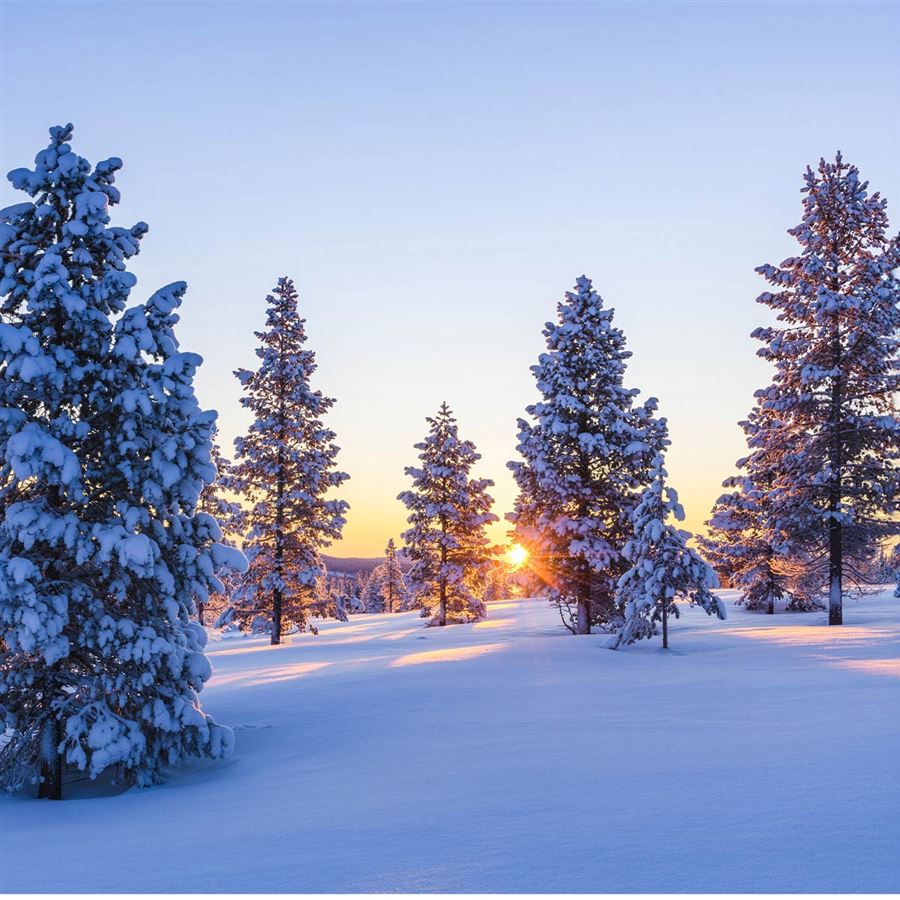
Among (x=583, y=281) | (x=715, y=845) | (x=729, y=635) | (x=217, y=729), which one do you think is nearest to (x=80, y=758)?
(x=217, y=729)

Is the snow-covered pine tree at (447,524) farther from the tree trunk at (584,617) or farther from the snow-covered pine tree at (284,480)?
the tree trunk at (584,617)

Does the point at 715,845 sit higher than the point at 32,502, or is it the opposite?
the point at 32,502

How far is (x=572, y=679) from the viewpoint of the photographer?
13125mm

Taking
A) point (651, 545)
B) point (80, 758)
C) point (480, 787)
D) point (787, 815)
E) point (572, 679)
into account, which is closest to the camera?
point (787, 815)

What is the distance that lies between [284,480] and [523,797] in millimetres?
24513

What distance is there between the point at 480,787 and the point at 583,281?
22130 mm

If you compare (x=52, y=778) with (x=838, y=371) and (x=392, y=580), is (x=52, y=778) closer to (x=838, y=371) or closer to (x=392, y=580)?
(x=838, y=371)

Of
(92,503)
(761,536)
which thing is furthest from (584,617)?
(92,503)

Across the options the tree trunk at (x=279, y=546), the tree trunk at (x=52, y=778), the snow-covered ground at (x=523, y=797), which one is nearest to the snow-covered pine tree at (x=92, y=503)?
the tree trunk at (x=52, y=778)

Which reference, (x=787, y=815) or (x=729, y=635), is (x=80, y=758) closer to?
(x=787, y=815)

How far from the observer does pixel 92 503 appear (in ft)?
32.3

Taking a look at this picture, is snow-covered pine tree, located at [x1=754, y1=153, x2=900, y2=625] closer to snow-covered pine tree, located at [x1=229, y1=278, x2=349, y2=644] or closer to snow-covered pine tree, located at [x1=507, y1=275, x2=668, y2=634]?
snow-covered pine tree, located at [x1=507, y1=275, x2=668, y2=634]

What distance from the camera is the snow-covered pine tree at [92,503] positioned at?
8.85 metres

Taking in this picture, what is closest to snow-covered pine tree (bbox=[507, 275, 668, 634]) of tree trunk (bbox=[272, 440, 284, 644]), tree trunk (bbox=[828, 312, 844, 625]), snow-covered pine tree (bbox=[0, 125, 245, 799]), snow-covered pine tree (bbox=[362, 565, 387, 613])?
tree trunk (bbox=[828, 312, 844, 625])
